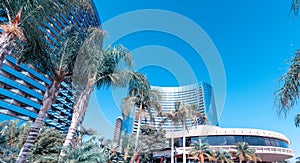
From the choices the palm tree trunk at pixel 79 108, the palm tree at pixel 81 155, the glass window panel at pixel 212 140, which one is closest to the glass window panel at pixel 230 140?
the glass window panel at pixel 212 140

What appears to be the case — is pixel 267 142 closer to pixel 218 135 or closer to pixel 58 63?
pixel 218 135

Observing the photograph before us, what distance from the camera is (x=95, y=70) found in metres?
7.52

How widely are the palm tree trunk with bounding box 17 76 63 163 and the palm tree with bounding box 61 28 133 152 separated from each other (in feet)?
2.91

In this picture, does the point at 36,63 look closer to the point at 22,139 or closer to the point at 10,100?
the point at 22,139

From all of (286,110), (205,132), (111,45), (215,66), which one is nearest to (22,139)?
(111,45)

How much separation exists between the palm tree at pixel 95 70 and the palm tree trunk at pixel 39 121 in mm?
887

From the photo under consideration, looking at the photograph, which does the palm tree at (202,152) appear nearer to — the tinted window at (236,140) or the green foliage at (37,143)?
the tinted window at (236,140)

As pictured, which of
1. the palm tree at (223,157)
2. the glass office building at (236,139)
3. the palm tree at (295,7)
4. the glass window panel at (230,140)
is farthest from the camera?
the glass window panel at (230,140)

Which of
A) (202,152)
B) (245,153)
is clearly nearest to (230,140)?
(245,153)

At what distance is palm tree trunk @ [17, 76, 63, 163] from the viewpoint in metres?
5.89

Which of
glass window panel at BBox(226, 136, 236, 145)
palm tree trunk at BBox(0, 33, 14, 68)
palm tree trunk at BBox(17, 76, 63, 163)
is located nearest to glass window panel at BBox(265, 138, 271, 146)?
glass window panel at BBox(226, 136, 236, 145)

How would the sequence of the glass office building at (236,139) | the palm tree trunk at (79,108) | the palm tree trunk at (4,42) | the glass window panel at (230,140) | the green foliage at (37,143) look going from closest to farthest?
the palm tree trunk at (4,42)
the palm tree trunk at (79,108)
the green foliage at (37,143)
the glass office building at (236,139)
the glass window panel at (230,140)

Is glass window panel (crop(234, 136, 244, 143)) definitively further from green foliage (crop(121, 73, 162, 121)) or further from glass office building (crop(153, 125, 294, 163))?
green foliage (crop(121, 73, 162, 121))

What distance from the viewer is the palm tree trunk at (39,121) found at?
19.3ft
